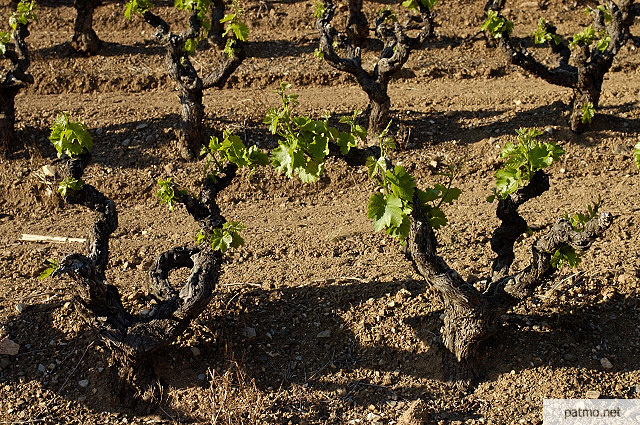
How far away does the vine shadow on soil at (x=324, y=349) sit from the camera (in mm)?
5590

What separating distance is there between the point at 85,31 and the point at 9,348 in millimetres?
6926

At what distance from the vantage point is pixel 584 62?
8.94m

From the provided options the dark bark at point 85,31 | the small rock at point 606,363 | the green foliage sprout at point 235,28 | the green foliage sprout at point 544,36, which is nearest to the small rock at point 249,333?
the small rock at point 606,363

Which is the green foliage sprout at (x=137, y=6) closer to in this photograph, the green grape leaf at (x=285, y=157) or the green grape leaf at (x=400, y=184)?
the green grape leaf at (x=285, y=157)

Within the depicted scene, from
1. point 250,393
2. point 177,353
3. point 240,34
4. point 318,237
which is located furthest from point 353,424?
point 240,34

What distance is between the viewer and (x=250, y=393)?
5.48 meters

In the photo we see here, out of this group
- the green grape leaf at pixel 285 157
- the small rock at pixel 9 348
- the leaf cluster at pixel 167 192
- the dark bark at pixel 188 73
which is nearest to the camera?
the green grape leaf at pixel 285 157

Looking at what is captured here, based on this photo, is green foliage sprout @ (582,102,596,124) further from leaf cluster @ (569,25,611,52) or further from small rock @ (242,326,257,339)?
small rock @ (242,326,257,339)

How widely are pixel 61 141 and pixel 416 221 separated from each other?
8.71 feet

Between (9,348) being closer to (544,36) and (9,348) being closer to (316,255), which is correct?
(316,255)

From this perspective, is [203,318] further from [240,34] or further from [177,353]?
[240,34]

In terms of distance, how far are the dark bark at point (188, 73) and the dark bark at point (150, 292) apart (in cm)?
322

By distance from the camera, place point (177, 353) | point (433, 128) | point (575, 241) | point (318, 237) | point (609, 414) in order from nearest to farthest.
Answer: point (575, 241)
point (609, 414)
point (177, 353)
point (318, 237)
point (433, 128)

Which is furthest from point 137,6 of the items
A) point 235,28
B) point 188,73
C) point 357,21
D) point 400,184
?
point 400,184
